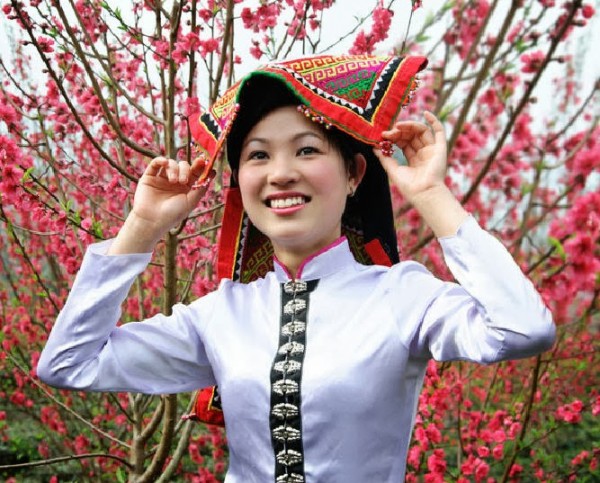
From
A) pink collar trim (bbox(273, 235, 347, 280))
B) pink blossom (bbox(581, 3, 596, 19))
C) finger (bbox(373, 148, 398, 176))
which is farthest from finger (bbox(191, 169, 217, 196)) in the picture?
pink blossom (bbox(581, 3, 596, 19))

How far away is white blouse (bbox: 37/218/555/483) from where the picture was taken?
3.95ft

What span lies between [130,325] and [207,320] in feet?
0.58

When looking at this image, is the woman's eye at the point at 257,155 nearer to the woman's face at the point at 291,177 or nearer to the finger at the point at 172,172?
the woman's face at the point at 291,177

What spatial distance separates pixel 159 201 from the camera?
1.42m

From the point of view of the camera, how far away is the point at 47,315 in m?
4.29

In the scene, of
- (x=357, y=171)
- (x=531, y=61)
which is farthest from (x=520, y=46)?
(x=357, y=171)

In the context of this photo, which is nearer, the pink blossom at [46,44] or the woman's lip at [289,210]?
the woman's lip at [289,210]

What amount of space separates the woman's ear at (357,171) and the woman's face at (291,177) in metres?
0.09

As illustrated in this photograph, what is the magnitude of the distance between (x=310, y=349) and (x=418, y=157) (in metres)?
0.46

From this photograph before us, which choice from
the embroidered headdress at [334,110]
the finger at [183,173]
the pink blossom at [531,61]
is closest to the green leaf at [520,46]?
the pink blossom at [531,61]

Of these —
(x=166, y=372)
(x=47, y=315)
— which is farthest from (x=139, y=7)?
(x=47, y=315)

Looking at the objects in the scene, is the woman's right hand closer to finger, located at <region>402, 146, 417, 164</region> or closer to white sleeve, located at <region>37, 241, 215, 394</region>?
white sleeve, located at <region>37, 241, 215, 394</region>

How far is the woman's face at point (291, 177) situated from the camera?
132 centimetres

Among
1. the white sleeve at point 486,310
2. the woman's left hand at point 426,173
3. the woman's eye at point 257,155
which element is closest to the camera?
the white sleeve at point 486,310
